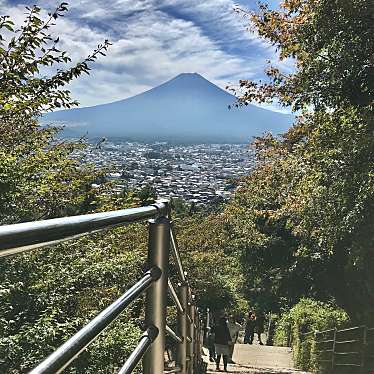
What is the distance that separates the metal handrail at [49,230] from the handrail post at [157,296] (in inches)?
19.9

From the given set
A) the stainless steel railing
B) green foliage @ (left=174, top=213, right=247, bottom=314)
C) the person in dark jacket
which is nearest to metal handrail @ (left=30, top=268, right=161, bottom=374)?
the stainless steel railing

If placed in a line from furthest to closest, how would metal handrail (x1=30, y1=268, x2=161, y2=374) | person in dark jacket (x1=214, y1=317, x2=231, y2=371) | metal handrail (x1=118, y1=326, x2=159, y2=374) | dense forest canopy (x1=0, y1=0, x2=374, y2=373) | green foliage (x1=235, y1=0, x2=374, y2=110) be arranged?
person in dark jacket (x1=214, y1=317, x2=231, y2=371) < green foliage (x1=235, y1=0, x2=374, y2=110) < dense forest canopy (x1=0, y1=0, x2=374, y2=373) < metal handrail (x1=118, y1=326, x2=159, y2=374) < metal handrail (x1=30, y1=268, x2=161, y2=374)

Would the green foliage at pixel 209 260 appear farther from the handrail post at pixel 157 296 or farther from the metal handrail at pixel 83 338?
the metal handrail at pixel 83 338

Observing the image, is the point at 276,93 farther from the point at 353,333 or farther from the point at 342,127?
the point at 353,333

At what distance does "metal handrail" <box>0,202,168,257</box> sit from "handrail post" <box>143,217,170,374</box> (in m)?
0.50

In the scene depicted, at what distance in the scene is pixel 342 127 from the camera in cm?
796

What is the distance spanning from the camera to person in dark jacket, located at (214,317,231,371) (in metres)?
10.6

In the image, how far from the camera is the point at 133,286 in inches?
58.2

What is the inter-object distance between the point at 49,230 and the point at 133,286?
2.21 ft

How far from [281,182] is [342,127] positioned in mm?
4216

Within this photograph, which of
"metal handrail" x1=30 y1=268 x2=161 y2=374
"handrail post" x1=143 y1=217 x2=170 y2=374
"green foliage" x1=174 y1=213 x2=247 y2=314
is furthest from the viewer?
"green foliage" x1=174 y1=213 x2=247 y2=314

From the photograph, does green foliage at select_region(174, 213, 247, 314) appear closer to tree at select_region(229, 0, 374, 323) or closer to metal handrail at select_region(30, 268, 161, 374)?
tree at select_region(229, 0, 374, 323)

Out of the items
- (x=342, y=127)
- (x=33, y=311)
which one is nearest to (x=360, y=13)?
(x=342, y=127)

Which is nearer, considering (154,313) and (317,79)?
(154,313)
